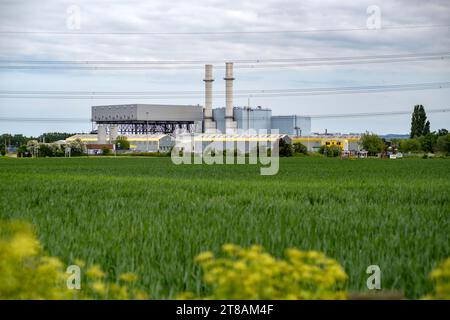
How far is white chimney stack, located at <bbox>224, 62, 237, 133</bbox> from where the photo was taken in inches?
3324

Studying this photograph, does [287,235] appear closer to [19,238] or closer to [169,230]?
[169,230]

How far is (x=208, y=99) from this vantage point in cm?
8644

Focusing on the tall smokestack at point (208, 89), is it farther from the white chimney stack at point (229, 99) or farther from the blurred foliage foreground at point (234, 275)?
the blurred foliage foreground at point (234, 275)

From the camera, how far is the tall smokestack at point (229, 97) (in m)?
84.4

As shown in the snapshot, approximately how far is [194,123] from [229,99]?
446 inches

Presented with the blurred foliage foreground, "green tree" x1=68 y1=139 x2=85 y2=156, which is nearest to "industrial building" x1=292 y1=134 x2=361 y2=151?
"green tree" x1=68 y1=139 x2=85 y2=156

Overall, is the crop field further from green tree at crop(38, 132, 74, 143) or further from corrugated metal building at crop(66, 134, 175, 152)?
green tree at crop(38, 132, 74, 143)

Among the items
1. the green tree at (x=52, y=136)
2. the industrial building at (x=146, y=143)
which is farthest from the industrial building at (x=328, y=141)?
the green tree at (x=52, y=136)

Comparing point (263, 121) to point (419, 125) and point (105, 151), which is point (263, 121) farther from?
point (419, 125)

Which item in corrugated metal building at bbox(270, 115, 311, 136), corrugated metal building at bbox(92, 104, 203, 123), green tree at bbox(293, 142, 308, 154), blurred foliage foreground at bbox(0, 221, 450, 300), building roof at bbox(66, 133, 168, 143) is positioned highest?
corrugated metal building at bbox(92, 104, 203, 123)

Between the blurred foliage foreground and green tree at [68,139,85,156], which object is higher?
the blurred foliage foreground

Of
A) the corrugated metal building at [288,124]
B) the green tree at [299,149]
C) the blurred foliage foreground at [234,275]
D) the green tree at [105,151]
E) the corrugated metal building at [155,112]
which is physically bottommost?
the green tree at [105,151]

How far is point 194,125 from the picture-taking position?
94.2 metres

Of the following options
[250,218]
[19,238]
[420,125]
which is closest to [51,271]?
[19,238]
